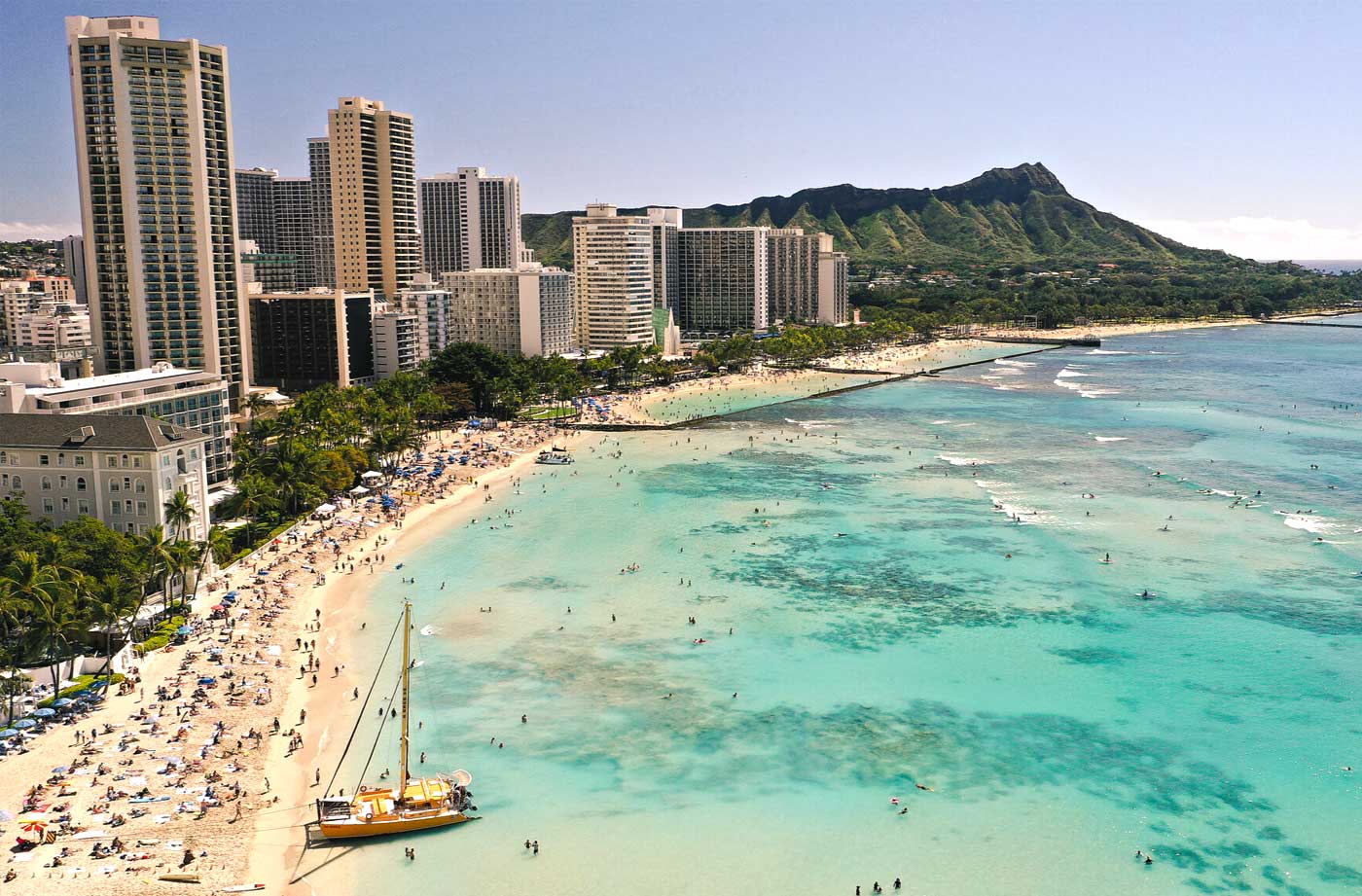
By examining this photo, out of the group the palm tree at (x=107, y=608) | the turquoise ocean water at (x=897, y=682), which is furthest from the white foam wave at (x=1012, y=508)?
the palm tree at (x=107, y=608)

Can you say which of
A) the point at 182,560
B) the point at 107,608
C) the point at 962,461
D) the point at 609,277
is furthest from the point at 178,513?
the point at 609,277

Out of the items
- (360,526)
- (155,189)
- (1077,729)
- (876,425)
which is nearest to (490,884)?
(1077,729)

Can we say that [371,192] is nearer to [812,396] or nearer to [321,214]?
[812,396]

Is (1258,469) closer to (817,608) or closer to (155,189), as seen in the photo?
(817,608)

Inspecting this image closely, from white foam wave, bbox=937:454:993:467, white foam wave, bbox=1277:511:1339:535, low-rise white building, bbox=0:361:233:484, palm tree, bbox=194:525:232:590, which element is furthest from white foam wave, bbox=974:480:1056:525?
low-rise white building, bbox=0:361:233:484

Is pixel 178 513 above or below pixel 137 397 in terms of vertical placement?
below

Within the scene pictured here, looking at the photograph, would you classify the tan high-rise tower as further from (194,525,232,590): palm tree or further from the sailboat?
the sailboat
